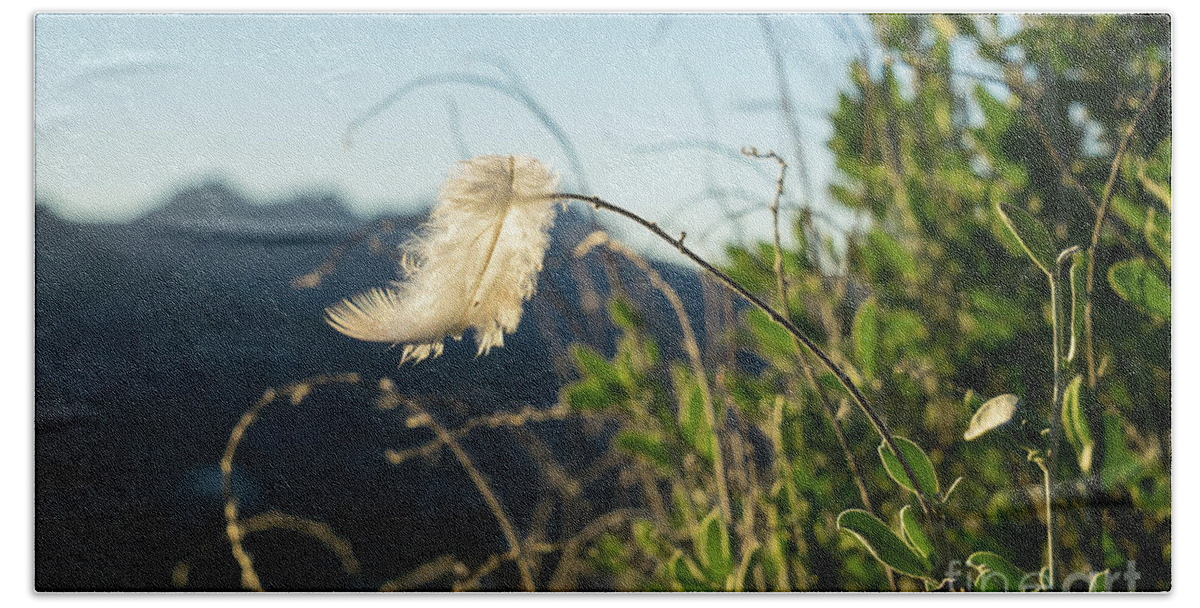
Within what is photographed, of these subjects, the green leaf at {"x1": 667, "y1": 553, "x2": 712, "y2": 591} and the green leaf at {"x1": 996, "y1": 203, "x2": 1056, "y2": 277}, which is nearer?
the green leaf at {"x1": 996, "y1": 203, "x2": 1056, "y2": 277}

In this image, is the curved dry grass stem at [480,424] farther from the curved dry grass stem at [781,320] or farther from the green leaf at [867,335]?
the green leaf at [867,335]

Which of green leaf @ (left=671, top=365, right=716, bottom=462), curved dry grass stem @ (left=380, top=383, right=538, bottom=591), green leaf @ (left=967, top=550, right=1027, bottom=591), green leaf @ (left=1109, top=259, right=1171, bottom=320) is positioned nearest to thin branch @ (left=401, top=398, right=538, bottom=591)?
curved dry grass stem @ (left=380, top=383, right=538, bottom=591)

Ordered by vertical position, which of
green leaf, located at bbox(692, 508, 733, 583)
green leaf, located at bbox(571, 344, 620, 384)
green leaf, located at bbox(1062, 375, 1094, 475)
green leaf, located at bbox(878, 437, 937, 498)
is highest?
green leaf, located at bbox(571, 344, 620, 384)

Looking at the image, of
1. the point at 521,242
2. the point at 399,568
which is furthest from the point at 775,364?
the point at 399,568

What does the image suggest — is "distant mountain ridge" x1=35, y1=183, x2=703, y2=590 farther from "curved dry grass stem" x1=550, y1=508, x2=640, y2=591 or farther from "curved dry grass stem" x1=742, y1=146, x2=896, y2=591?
"curved dry grass stem" x1=742, y1=146, x2=896, y2=591

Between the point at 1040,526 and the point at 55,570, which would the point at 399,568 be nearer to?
the point at 55,570

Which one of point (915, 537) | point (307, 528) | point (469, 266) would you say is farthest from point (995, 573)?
point (307, 528)
